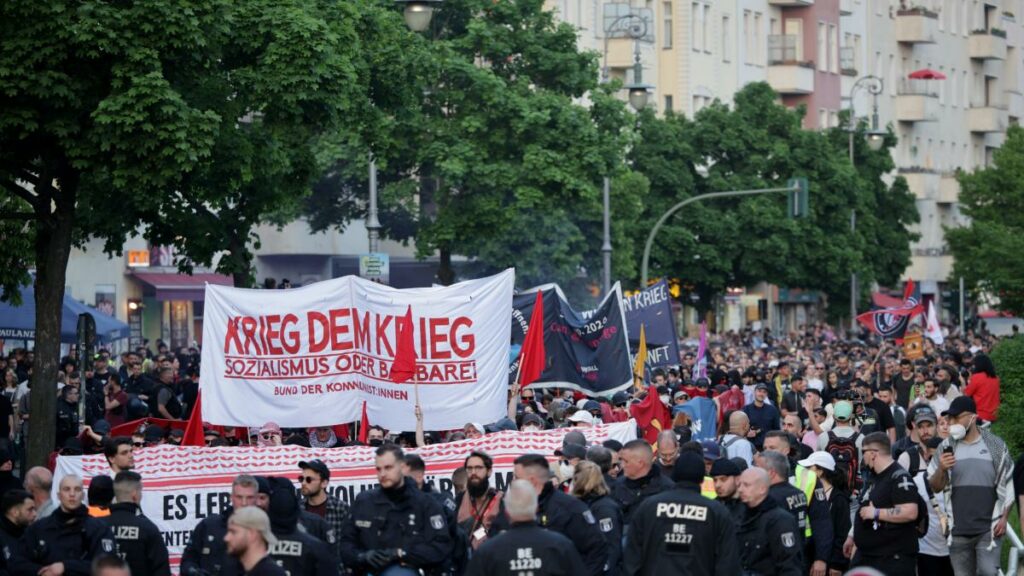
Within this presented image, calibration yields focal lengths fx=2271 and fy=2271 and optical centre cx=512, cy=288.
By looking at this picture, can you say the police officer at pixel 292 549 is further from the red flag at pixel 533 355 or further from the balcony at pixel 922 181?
the balcony at pixel 922 181

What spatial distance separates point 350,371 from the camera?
61.9 ft

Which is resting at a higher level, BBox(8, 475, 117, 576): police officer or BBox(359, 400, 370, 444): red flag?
BBox(359, 400, 370, 444): red flag

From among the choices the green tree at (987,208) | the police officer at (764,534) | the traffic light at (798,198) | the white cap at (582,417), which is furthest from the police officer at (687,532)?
the green tree at (987,208)

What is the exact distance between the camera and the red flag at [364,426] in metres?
18.6

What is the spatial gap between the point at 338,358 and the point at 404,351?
0.57 m

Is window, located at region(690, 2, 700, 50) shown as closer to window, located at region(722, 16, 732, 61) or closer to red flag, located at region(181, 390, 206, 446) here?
window, located at region(722, 16, 732, 61)

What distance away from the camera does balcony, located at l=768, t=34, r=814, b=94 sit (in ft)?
263

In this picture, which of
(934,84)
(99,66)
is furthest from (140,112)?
(934,84)

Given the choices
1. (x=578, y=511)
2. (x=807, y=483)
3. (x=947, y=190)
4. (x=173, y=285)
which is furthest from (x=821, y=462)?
(x=947, y=190)

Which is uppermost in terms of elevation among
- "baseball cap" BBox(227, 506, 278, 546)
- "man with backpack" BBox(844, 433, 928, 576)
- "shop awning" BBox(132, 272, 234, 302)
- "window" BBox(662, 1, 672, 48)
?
"window" BBox(662, 1, 672, 48)

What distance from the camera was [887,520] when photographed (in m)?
15.4

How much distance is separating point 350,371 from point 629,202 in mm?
38002

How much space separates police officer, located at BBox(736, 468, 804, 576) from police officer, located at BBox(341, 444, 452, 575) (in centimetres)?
185

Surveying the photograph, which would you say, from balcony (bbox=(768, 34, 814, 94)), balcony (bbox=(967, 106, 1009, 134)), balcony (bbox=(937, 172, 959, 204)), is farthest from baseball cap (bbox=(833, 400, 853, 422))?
balcony (bbox=(967, 106, 1009, 134))
